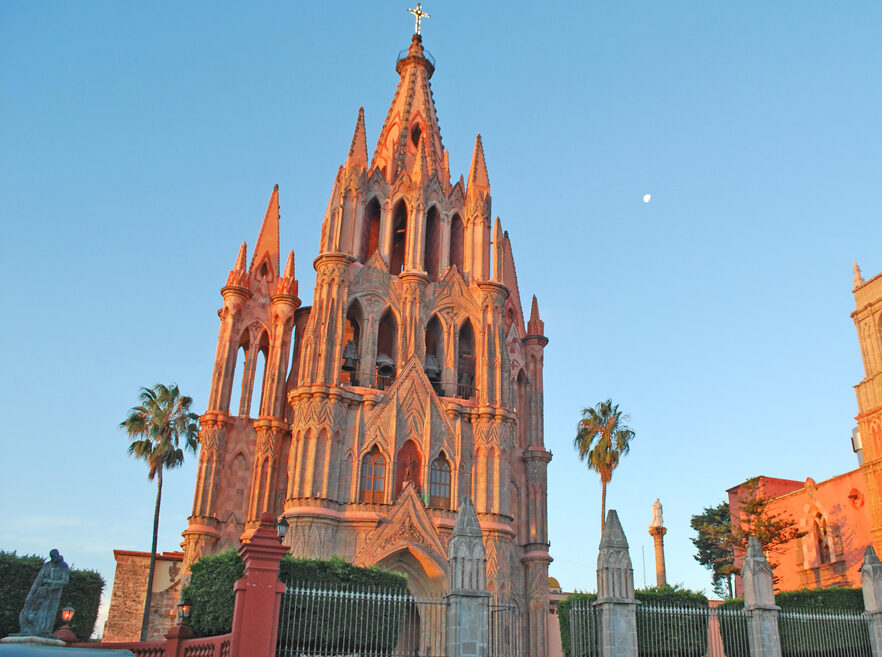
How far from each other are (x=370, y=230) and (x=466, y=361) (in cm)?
823

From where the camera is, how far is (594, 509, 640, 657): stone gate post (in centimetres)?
1792

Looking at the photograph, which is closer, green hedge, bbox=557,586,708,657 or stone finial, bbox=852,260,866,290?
green hedge, bbox=557,586,708,657

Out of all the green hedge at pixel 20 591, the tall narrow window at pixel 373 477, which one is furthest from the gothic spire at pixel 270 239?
the green hedge at pixel 20 591

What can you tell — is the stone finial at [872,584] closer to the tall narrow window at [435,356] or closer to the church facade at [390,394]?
the church facade at [390,394]

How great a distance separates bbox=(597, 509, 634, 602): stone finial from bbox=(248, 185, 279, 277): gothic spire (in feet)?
85.7

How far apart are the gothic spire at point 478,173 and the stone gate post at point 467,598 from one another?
978 inches

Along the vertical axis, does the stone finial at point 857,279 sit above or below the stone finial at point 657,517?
above

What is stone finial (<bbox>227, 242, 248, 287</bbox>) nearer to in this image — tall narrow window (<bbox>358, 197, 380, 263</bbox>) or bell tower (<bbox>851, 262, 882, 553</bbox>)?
tall narrow window (<bbox>358, 197, 380, 263</bbox>)

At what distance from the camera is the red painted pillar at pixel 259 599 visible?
49.4 ft

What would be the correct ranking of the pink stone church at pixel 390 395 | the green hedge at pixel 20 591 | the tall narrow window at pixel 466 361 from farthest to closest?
1. the tall narrow window at pixel 466 361
2. the pink stone church at pixel 390 395
3. the green hedge at pixel 20 591

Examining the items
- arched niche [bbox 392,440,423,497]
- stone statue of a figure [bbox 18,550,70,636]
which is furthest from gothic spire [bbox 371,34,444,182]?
stone statue of a figure [bbox 18,550,70,636]

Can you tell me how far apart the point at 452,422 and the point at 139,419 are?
13.4 metres

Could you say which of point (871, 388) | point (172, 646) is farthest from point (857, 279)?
point (172, 646)

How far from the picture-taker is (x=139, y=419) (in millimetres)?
36094
